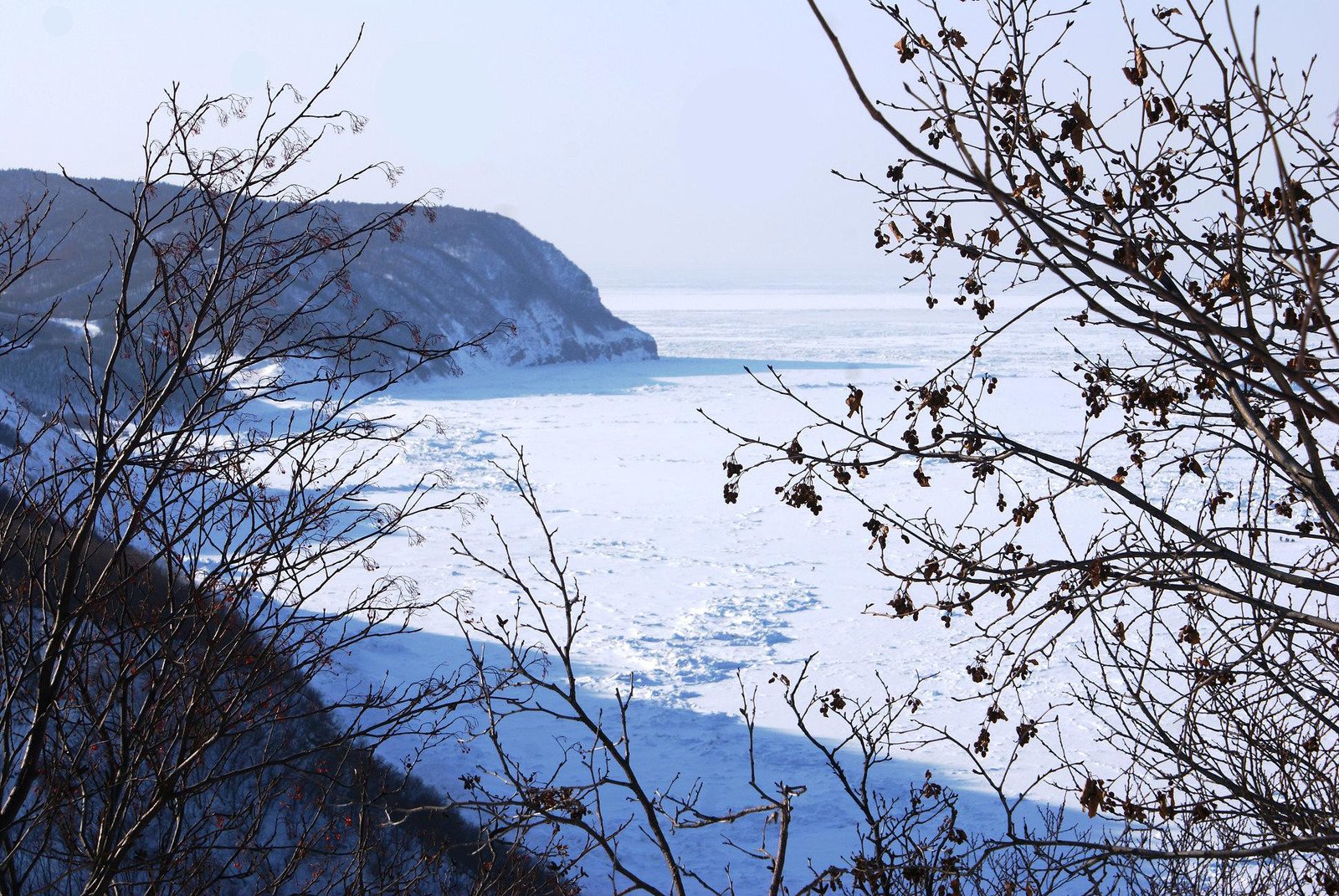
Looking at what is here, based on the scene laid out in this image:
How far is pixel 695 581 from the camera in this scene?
22047 mm

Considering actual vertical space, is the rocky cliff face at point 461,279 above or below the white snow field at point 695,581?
above

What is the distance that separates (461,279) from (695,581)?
6692 centimetres

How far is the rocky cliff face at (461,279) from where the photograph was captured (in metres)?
69.2

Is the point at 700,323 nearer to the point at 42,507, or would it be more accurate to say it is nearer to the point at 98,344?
the point at 98,344

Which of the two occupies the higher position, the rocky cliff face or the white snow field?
the rocky cliff face

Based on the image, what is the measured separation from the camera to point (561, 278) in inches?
3536

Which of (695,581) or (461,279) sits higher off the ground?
(461,279)

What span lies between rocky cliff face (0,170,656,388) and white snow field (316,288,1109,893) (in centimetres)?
2108

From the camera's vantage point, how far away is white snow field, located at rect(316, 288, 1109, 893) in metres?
13.9

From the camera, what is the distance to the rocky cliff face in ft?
227

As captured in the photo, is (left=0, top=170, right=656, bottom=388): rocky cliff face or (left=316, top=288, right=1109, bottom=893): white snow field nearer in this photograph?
(left=316, top=288, right=1109, bottom=893): white snow field

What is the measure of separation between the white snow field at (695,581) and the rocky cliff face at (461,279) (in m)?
21.1

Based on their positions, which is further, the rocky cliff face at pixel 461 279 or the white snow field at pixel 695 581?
the rocky cliff face at pixel 461 279

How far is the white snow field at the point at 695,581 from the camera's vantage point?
13914 mm
